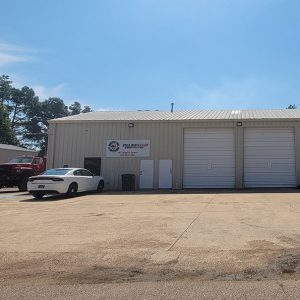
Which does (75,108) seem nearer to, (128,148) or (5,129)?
(5,129)

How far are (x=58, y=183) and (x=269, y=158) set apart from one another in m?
13.0

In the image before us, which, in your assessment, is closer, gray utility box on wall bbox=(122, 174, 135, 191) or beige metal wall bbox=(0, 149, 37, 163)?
gray utility box on wall bbox=(122, 174, 135, 191)

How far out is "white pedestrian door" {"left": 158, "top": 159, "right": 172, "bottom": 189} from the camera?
2542 cm

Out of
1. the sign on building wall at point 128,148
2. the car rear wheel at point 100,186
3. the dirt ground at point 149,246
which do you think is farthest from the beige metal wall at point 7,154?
the dirt ground at point 149,246

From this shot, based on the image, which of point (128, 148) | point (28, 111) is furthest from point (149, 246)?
point (28, 111)

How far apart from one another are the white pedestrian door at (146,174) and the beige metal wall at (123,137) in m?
0.26

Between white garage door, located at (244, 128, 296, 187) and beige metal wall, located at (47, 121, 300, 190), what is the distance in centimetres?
38

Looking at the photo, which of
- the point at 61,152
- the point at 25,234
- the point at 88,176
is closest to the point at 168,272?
the point at 25,234

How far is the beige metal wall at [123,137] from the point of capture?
82.7ft

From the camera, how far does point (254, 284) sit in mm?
5590

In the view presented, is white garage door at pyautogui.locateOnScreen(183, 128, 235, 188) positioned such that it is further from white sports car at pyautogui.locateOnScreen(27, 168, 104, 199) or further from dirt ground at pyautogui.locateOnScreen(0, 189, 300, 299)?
dirt ground at pyautogui.locateOnScreen(0, 189, 300, 299)

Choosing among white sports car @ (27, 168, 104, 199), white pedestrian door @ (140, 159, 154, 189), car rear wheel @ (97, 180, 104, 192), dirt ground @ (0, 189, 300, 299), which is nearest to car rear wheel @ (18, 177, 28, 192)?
car rear wheel @ (97, 180, 104, 192)

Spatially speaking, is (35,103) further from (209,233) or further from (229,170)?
(209,233)

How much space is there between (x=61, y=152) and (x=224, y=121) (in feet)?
34.7
